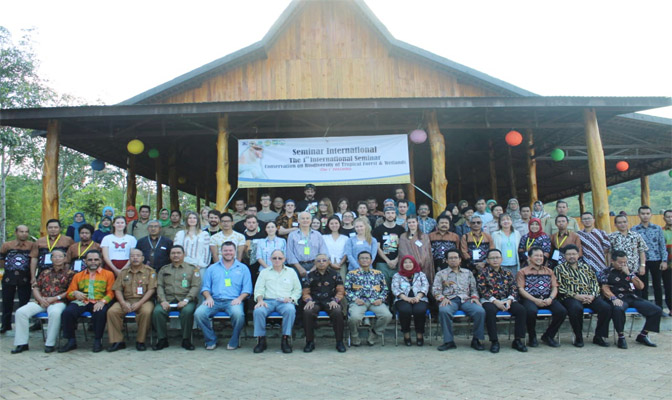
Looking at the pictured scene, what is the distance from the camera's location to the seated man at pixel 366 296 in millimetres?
6102

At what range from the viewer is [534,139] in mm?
12961

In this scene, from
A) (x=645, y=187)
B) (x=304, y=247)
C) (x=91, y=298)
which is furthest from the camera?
(x=645, y=187)

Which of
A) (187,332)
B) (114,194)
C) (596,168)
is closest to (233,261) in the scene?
(187,332)

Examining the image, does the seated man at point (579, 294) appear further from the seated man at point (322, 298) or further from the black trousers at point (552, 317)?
the seated man at point (322, 298)

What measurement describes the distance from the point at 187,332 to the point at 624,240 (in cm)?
624

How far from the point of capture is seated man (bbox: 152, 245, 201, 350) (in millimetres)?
6055

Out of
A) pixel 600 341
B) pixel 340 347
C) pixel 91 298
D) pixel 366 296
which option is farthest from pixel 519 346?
pixel 91 298

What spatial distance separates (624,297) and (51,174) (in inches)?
378

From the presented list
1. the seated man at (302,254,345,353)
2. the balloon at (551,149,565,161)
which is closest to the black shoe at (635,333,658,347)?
the seated man at (302,254,345,353)

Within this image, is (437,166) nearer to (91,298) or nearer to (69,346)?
(91,298)

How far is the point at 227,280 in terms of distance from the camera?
625 centimetres

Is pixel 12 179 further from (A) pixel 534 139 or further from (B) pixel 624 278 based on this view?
(B) pixel 624 278

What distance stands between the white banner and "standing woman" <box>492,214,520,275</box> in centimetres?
247

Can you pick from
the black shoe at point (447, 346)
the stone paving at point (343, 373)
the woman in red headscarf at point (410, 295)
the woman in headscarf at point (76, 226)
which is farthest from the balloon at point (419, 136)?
the woman in headscarf at point (76, 226)
